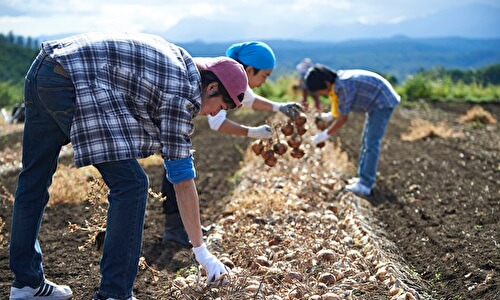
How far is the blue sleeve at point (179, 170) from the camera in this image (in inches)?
88.2

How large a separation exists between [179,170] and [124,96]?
1.32 feet

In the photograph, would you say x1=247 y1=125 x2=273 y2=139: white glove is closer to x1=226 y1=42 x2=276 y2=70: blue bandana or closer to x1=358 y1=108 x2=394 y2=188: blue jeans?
x1=226 y1=42 x2=276 y2=70: blue bandana

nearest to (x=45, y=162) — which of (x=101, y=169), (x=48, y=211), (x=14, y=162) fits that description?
(x=101, y=169)

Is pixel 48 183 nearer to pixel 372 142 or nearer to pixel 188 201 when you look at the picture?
pixel 188 201

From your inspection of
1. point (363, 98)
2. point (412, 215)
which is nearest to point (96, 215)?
point (412, 215)

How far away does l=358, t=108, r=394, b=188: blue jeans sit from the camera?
4.72 metres

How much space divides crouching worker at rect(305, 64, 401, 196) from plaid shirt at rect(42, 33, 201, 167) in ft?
8.69

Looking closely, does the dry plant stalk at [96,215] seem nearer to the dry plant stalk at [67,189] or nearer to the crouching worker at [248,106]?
the crouching worker at [248,106]

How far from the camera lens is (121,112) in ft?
6.84

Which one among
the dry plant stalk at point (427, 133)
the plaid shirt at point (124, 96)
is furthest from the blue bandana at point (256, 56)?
the dry plant stalk at point (427, 133)

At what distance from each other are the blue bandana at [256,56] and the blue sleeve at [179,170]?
1.27 meters

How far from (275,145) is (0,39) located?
56.7 feet

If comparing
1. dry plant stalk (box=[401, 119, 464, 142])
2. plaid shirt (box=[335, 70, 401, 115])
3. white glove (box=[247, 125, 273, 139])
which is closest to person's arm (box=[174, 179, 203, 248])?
white glove (box=[247, 125, 273, 139])

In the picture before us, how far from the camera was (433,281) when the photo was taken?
3078 millimetres
